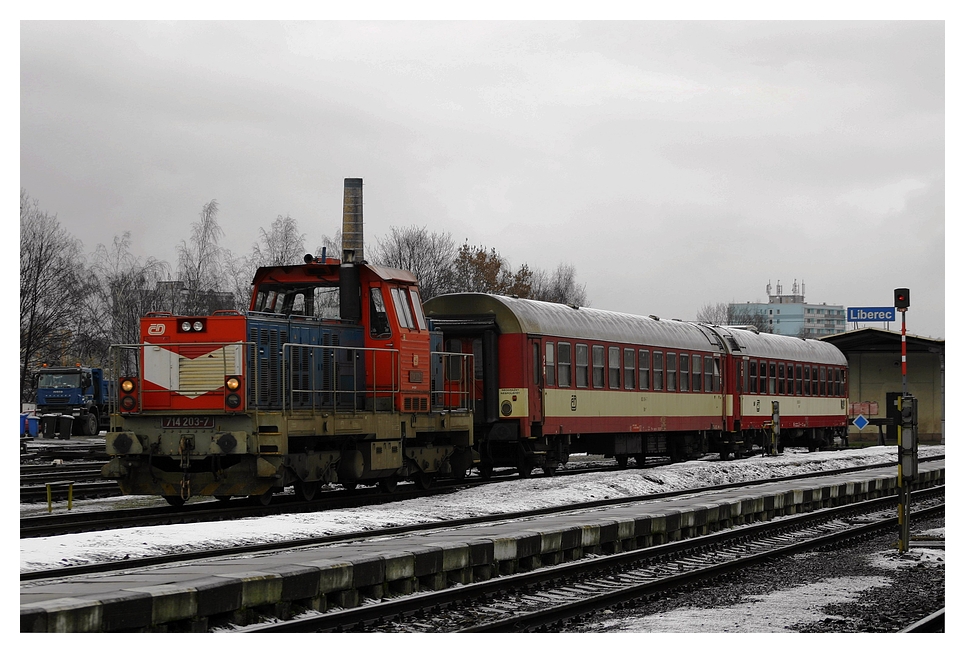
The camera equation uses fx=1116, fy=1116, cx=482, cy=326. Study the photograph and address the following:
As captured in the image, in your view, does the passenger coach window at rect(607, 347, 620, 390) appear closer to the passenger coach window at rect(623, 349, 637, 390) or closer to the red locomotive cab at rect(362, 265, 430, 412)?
the passenger coach window at rect(623, 349, 637, 390)

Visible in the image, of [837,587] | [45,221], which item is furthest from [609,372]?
[45,221]

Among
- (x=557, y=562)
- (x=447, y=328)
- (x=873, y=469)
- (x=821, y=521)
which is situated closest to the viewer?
(x=557, y=562)

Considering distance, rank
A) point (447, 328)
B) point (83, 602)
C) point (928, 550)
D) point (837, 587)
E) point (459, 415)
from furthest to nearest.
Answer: point (447, 328)
point (459, 415)
point (928, 550)
point (837, 587)
point (83, 602)

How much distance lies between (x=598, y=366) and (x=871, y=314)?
6.14 meters

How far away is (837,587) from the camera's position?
11898mm

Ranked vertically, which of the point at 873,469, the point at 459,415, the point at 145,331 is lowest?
the point at 873,469

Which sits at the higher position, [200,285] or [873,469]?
[200,285]

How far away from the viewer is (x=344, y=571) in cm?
1048

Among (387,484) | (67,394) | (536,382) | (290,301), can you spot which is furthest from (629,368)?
(67,394)

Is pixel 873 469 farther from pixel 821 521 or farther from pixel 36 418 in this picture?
pixel 36 418

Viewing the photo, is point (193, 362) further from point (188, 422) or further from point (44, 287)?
point (44, 287)

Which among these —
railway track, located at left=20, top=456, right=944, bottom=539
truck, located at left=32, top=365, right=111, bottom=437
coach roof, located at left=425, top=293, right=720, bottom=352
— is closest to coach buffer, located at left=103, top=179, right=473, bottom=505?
railway track, located at left=20, top=456, right=944, bottom=539

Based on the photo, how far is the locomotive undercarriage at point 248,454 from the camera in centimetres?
1669

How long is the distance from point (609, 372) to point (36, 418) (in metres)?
29.2
